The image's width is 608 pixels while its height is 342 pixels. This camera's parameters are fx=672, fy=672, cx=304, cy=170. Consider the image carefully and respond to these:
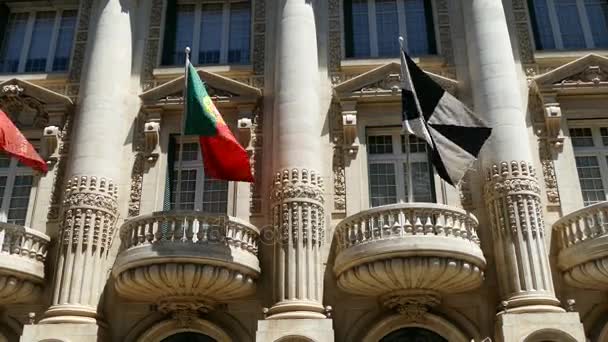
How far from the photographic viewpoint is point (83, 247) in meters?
18.5

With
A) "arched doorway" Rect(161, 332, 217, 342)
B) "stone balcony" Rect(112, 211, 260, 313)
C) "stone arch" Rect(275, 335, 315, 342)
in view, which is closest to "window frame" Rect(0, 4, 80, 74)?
"stone balcony" Rect(112, 211, 260, 313)

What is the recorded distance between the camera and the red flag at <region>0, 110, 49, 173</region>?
1855 cm

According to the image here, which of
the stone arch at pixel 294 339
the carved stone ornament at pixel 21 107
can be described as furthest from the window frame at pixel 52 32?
the stone arch at pixel 294 339

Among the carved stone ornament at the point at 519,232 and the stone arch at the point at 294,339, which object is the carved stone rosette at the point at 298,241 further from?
the carved stone ornament at the point at 519,232

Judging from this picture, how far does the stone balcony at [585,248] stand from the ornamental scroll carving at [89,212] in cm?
1259

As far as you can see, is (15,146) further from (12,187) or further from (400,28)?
(400,28)

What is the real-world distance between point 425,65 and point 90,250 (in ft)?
38.5

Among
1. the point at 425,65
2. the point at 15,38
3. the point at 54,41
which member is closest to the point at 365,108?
the point at 425,65

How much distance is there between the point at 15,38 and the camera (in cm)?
2408

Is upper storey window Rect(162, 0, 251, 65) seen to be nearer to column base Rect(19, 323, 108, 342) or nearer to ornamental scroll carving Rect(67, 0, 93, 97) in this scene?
ornamental scroll carving Rect(67, 0, 93, 97)

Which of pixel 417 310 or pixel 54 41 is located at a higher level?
pixel 54 41

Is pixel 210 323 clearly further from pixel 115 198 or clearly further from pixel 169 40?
pixel 169 40

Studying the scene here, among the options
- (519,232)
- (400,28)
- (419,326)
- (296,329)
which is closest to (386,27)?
(400,28)

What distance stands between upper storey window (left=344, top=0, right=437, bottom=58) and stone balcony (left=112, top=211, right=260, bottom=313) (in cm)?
798
